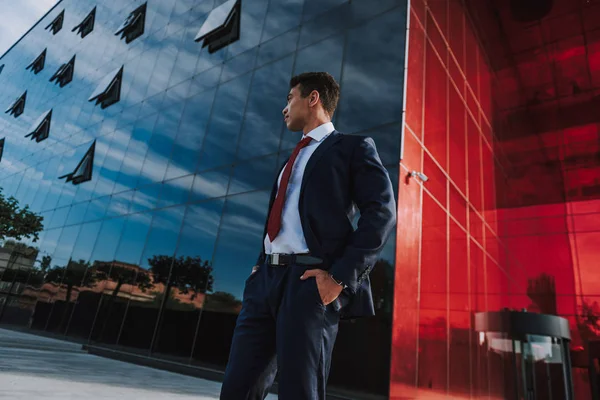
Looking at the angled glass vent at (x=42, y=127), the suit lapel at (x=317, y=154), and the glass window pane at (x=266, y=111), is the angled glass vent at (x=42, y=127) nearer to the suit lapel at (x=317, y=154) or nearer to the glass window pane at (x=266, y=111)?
the glass window pane at (x=266, y=111)

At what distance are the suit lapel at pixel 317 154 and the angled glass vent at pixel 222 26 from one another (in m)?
11.2

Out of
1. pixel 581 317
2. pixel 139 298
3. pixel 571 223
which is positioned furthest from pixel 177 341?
pixel 571 223

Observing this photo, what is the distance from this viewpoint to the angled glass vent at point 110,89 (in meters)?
17.0

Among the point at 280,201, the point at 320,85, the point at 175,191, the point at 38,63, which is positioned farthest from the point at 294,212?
the point at 38,63

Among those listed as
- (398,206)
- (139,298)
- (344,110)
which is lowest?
(139,298)

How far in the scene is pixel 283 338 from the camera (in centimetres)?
163

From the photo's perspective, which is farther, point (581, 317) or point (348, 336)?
point (581, 317)

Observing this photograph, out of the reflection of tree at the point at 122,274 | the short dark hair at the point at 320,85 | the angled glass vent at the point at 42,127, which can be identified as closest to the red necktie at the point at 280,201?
the short dark hair at the point at 320,85

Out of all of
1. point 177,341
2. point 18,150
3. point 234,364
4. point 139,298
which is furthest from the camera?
point 18,150

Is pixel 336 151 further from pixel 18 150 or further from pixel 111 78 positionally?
pixel 18 150

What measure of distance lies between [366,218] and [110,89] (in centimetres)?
1834

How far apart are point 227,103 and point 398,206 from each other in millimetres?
6706

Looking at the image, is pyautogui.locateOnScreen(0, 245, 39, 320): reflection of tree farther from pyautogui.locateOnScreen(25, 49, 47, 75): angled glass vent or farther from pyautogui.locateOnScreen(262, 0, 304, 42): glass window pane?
pyautogui.locateOnScreen(262, 0, 304, 42): glass window pane

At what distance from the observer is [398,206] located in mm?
6711
